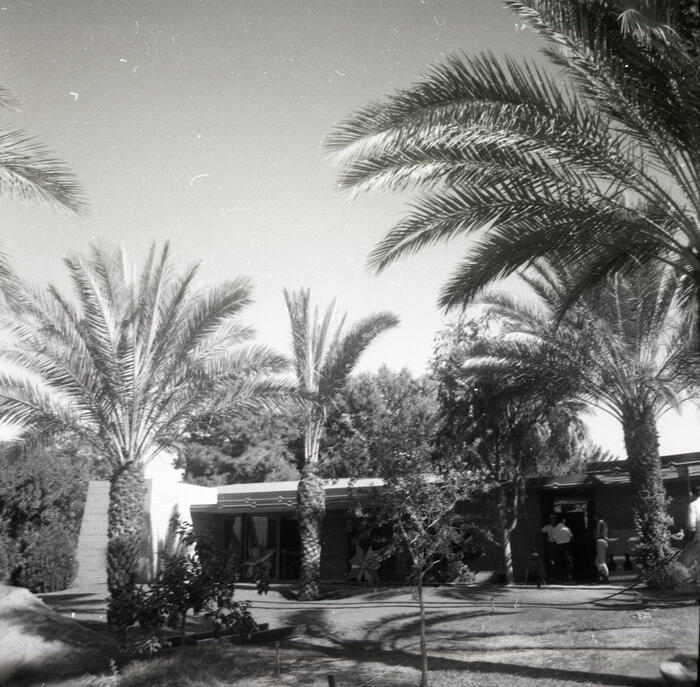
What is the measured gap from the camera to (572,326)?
14.3 m

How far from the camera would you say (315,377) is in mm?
17828

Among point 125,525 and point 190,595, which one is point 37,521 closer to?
point 125,525

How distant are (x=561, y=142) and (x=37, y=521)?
19.6 metres

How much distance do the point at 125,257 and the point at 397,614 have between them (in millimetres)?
9398

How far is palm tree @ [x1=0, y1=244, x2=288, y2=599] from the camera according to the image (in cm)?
1336

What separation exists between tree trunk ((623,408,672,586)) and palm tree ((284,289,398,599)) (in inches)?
245

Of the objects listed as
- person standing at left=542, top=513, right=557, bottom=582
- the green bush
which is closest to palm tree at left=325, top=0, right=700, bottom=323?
person standing at left=542, top=513, right=557, bottom=582

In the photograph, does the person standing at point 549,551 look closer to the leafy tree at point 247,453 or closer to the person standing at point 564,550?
the person standing at point 564,550

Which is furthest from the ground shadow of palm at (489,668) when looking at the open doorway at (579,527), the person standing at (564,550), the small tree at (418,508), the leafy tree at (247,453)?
the leafy tree at (247,453)

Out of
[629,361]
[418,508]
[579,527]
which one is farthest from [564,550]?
[418,508]

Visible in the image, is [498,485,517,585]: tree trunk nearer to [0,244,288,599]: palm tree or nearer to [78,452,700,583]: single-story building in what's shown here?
[78,452,700,583]: single-story building

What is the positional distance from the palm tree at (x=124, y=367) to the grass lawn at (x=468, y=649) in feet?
12.8

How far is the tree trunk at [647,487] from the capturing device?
14.2 metres

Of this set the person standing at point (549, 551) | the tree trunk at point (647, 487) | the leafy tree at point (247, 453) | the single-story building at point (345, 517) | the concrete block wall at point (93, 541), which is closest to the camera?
the tree trunk at point (647, 487)
